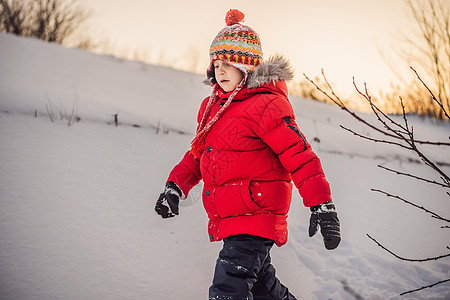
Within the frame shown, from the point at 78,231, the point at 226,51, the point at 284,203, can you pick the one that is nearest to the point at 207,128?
the point at 226,51

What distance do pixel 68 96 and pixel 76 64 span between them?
1.67m

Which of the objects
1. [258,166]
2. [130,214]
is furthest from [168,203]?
[258,166]

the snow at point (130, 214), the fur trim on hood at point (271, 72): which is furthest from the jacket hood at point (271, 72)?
the snow at point (130, 214)

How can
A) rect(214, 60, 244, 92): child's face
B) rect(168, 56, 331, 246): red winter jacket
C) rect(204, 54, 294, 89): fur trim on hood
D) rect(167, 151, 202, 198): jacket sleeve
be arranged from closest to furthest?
rect(168, 56, 331, 246): red winter jacket, rect(204, 54, 294, 89): fur trim on hood, rect(214, 60, 244, 92): child's face, rect(167, 151, 202, 198): jacket sleeve

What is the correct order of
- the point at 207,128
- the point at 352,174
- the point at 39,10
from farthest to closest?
the point at 39,10
the point at 352,174
the point at 207,128

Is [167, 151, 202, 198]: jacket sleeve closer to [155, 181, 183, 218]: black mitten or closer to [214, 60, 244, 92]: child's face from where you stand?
[155, 181, 183, 218]: black mitten

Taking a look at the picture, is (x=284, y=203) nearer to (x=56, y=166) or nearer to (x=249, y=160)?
(x=249, y=160)

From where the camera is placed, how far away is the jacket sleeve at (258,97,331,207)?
5.03 feet

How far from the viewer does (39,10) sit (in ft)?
39.8

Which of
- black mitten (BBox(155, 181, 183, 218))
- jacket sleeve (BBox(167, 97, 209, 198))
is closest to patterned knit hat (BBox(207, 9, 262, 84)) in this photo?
jacket sleeve (BBox(167, 97, 209, 198))

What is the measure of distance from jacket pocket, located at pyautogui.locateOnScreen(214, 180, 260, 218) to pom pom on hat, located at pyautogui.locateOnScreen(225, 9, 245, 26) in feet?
3.36

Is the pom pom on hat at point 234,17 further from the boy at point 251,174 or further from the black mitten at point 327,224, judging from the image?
the black mitten at point 327,224

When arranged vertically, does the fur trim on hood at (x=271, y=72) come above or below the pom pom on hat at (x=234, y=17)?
below

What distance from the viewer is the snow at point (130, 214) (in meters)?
1.83
